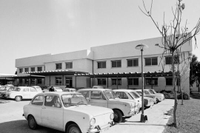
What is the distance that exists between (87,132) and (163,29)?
15.9 ft

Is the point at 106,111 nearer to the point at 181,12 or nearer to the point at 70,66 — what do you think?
the point at 181,12

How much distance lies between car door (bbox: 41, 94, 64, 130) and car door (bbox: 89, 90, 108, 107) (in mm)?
2727

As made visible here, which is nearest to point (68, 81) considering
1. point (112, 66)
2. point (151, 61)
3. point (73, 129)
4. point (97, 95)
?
point (112, 66)

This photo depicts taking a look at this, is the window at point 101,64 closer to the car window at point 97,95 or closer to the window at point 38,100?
the car window at point 97,95

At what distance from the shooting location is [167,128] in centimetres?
633

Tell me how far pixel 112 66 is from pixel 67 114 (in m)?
24.6

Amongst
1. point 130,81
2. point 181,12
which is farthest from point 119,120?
point 130,81

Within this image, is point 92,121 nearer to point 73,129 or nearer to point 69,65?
point 73,129

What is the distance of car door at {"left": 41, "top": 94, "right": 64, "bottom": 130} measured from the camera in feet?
18.5

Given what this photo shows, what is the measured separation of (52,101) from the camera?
616 centimetres

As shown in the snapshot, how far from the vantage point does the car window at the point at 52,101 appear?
593cm

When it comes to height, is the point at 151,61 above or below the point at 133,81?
above

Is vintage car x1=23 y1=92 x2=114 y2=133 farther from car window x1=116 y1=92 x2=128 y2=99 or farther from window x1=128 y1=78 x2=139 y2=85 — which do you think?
window x1=128 y1=78 x2=139 y2=85

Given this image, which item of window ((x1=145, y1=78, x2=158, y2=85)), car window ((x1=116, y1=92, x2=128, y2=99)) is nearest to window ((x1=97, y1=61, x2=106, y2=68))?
window ((x1=145, y1=78, x2=158, y2=85))
